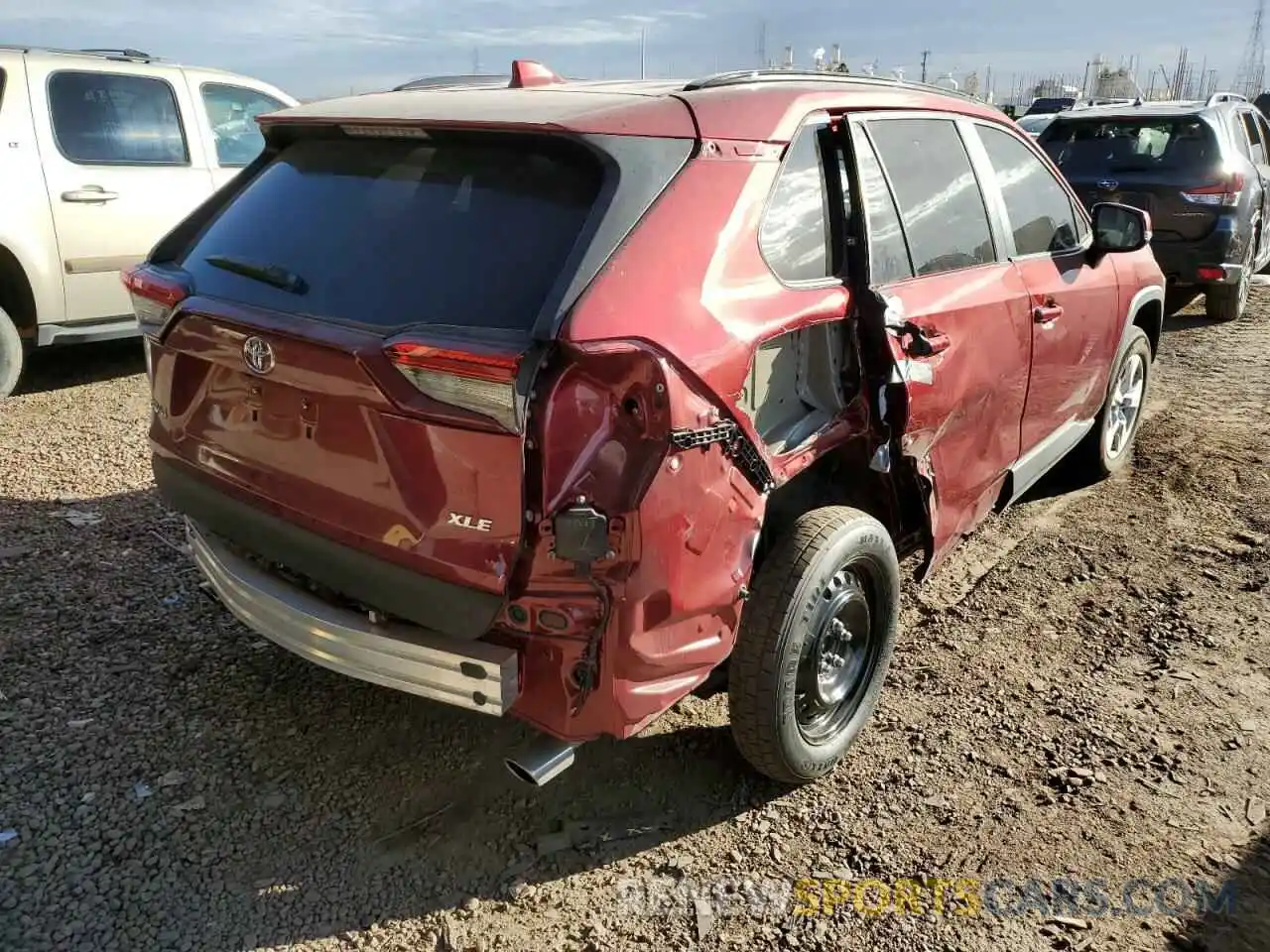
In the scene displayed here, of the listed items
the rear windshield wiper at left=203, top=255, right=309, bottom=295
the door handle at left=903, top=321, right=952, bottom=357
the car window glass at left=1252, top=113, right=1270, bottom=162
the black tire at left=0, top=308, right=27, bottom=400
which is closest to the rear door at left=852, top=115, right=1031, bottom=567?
the door handle at left=903, top=321, right=952, bottom=357

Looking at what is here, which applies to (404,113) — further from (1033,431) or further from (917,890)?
(1033,431)

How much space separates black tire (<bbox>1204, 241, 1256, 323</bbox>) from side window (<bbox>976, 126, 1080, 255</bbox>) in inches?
207

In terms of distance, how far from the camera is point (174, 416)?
2818 millimetres

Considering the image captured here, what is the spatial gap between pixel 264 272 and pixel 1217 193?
25.8 feet

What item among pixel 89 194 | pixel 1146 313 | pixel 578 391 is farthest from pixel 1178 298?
pixel 578 391

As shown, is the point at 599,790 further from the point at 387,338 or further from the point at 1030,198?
the point at 1030,198

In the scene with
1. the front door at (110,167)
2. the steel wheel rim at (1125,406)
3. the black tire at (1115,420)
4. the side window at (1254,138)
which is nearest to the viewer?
the black tire at (1115,420)

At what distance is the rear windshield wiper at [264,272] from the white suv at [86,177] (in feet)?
12.8

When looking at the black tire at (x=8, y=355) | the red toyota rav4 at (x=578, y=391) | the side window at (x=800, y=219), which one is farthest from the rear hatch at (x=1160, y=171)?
the black tire at (x=8, y=355)

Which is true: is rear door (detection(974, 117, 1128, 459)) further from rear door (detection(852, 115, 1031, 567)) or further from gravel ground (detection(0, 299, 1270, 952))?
gravel ground (detection(0, 299, 1270, 952))

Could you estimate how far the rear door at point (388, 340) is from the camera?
215 centimetres

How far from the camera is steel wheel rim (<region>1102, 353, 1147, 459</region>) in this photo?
16.8 feet

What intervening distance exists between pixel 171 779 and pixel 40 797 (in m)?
0.33

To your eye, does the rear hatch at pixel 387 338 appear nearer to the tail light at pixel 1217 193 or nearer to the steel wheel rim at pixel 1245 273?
the tail light at pixel 1217 193
